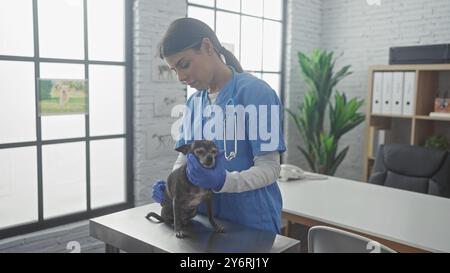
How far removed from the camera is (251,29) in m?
4.00

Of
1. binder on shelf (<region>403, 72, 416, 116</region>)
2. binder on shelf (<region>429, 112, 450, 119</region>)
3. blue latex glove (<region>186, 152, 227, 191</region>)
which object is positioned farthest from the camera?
binder on shelf (<region>403, 72, 416, 116</region>)

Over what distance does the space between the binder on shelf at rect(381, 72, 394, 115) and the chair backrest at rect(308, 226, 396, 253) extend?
2.57 m

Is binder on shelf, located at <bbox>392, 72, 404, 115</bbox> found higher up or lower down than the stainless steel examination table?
higher up

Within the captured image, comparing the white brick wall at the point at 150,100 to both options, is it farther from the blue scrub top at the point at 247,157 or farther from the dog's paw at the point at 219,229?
the dog's paw at the point at 219,229

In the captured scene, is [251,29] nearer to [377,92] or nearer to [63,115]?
[377,92]

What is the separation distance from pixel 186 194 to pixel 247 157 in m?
0.22

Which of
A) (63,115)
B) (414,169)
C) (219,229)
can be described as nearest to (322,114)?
(414,169)

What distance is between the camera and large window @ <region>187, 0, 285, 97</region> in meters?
3.61

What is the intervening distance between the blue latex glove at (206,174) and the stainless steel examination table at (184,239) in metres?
0.15

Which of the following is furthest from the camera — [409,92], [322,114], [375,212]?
[322,114]

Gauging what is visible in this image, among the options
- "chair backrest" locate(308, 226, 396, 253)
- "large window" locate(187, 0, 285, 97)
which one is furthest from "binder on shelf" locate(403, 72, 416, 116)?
"chair backrest" locate(308, 226, 396, 253)

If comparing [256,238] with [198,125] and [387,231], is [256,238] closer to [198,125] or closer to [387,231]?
[198,125]

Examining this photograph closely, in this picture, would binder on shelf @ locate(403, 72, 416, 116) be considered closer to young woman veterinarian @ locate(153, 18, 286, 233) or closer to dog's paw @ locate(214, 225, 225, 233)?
young woman veterinarian @ locate(153, 18, 286, 233)

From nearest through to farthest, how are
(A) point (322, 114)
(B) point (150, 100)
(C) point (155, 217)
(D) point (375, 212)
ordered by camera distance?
(C) point (155, 217), (D) point (375, 212), (B) point (150, 100), (A) point (322, 114)
